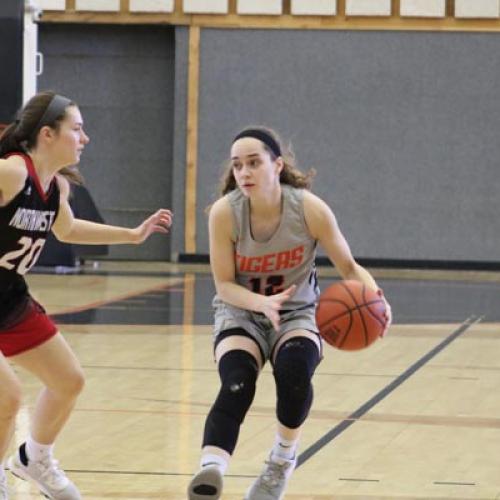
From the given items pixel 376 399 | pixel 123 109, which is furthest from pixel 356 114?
pixel 376 399

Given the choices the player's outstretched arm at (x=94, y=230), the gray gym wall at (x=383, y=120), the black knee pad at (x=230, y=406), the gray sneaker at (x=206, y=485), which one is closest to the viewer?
the gray sneaker at (x=206, y=485)

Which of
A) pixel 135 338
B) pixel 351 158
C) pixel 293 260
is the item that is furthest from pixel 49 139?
pixel 351 158

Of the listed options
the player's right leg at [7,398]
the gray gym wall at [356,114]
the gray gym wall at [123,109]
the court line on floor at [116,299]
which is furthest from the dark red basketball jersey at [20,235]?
the gray gym wall at [123,109]

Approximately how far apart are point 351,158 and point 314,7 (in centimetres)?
193

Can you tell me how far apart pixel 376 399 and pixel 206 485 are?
10.4 ft

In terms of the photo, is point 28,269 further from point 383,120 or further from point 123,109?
point 123,109

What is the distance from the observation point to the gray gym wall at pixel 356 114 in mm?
17172

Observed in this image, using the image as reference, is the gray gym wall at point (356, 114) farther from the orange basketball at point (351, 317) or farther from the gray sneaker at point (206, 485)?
the gray sneaker at point (206, 485)

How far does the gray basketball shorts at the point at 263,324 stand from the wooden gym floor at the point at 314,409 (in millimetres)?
647

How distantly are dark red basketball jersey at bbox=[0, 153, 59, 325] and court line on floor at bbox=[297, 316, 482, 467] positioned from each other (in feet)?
5.24

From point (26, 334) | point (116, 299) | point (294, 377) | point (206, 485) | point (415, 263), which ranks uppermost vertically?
point (26, 334)

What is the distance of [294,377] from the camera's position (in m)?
4.67

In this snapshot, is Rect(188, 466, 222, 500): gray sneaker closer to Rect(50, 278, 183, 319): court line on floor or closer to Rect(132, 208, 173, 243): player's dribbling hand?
Rect(132, 208, 173, 243): player's dribbling hand

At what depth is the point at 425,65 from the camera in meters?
17.2
